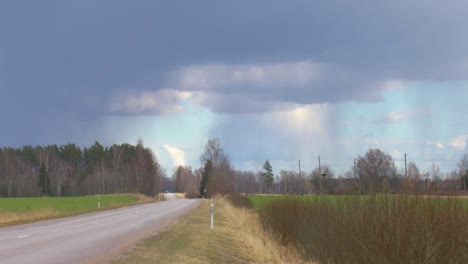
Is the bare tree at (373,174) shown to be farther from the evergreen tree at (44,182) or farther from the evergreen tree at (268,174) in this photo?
the evergreen tree at (268,174)

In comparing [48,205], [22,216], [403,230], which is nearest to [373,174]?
[403,230]

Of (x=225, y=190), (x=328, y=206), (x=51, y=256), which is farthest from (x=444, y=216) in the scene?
(x=225, y=190)

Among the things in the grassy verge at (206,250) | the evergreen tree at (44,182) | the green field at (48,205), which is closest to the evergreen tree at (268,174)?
the evergreen tree at (44,182)

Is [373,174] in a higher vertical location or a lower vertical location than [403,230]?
higher

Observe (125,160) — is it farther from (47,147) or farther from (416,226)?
(416,226)

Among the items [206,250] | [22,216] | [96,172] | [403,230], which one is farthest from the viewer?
[96,172]

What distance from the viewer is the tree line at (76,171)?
140625 mm

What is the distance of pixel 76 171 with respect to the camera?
164 meters

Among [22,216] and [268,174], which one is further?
[268,174]

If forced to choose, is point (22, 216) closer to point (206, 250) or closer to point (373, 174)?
point (206, 250)

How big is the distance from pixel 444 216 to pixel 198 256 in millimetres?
10012

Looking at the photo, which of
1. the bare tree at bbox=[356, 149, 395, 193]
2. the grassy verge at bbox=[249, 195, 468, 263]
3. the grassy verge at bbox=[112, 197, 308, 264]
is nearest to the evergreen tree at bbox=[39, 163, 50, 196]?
the grassy verge at bbox=[112, 197, 308, 264]

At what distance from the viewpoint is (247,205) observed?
5222 cm

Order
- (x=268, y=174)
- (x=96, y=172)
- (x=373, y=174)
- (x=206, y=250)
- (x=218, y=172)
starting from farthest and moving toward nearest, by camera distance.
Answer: (x=268, y=174), (x=96, y=172), (x=218, y=172), (x=206, y=250), (x=373, y=174)
